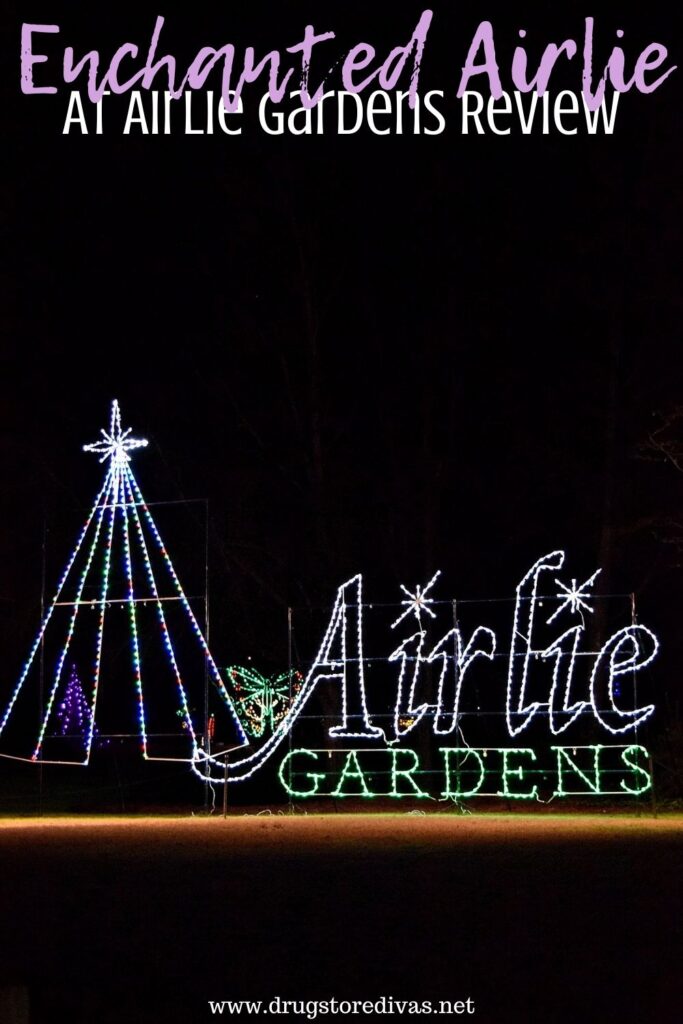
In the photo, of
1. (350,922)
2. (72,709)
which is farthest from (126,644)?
(350,922)

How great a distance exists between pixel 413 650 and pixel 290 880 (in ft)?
47.1

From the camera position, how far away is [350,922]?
9.53 metres

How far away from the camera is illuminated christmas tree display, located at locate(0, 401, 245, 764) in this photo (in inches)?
940

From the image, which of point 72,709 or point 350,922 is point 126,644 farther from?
point 350,922

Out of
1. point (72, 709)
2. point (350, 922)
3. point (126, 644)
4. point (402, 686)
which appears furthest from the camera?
point (72, 709)

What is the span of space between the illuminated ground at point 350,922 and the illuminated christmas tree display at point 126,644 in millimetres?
6773

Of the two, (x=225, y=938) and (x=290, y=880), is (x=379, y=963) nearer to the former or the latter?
(x=225, y=938)

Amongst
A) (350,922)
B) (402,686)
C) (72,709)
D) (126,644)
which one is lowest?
(350,922)

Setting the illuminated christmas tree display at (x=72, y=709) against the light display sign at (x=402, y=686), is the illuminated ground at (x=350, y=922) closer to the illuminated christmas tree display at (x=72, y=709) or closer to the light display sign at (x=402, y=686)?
the light display sign at (x=402, y=686)

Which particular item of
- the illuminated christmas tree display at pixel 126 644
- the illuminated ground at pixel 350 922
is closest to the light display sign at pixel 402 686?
the illuminated christmas tree display at pixel 126 644

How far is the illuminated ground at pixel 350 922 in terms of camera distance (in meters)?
7.14

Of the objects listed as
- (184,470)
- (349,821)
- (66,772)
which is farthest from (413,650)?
(66,772)

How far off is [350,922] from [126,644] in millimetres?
18521

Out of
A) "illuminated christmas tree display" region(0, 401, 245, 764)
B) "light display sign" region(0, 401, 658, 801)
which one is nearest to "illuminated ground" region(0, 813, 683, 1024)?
"light display sign" region(0, 401, 658, 801)
